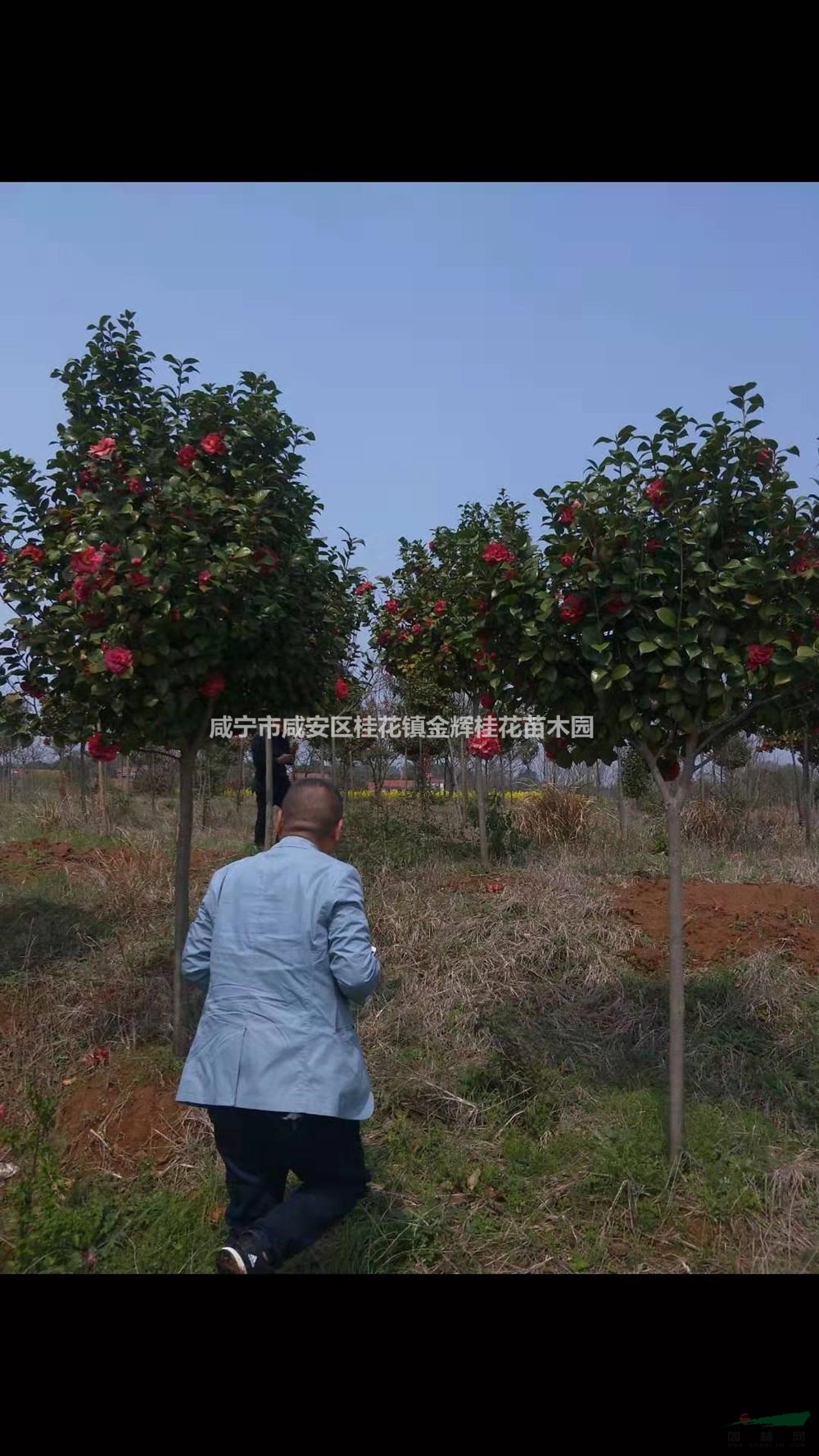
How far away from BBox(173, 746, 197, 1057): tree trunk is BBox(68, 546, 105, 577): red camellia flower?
41.2 inches

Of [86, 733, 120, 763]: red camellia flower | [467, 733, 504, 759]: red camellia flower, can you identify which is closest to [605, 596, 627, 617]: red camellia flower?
[86, 733, 120, 763]: red camellia flower

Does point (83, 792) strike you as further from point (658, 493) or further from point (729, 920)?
point (658, 493)

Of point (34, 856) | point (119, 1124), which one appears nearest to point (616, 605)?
point (119, 1124)

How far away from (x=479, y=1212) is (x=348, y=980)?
5.21 ft

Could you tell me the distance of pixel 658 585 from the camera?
388 cm

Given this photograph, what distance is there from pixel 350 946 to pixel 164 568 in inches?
83.0

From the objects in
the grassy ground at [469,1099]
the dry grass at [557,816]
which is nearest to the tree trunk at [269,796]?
the grassy ground at [469,1099]

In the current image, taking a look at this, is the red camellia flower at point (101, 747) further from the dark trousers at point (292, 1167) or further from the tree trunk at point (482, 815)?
the tree trunk at point (482, 815)

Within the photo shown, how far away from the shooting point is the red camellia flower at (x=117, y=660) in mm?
4059

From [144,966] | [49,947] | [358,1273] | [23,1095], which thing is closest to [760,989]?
[358,1273]

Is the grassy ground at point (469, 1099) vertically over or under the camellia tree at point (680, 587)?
under

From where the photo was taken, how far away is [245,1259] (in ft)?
8.95

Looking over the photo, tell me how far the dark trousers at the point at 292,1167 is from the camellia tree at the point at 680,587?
1.67 meters
